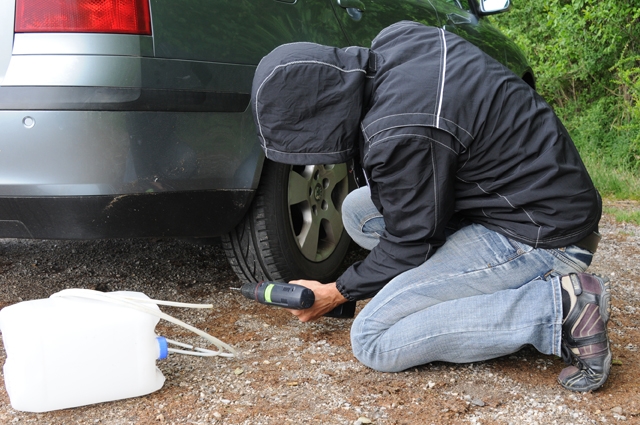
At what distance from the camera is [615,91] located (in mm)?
7520

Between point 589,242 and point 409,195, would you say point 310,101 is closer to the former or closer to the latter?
point 409,195

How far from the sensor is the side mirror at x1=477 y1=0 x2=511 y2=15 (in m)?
4.27

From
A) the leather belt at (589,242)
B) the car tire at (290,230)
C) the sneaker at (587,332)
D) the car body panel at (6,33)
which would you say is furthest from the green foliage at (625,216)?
the car body panel at (6,33)

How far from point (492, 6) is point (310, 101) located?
2.76m

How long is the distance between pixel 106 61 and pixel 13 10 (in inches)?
A: 13.1

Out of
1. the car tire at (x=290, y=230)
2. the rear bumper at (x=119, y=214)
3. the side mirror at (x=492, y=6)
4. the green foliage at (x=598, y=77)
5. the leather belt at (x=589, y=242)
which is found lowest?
the green foliage at (x=598, y=77)

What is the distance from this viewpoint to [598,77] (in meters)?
7.80

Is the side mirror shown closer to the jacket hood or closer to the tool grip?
the jacket hood

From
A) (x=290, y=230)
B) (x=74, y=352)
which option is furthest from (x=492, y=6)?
(x=74, y=352)

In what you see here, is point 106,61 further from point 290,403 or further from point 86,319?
point 290,403

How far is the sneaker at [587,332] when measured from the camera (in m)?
2.08

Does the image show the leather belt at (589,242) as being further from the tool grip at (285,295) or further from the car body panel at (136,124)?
the car body panel at (136,124)

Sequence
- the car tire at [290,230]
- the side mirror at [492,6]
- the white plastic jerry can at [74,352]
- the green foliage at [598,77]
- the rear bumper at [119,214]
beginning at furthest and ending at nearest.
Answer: the green foliage at [598,77] < the side mirror at [492,6] < the car tire at [290,230] < the rear bumper at [119,214] < the white plastic jerry can at [74,352]

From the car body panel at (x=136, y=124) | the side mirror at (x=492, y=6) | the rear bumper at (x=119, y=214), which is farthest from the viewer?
the side mirror at (x=492, y=6)
